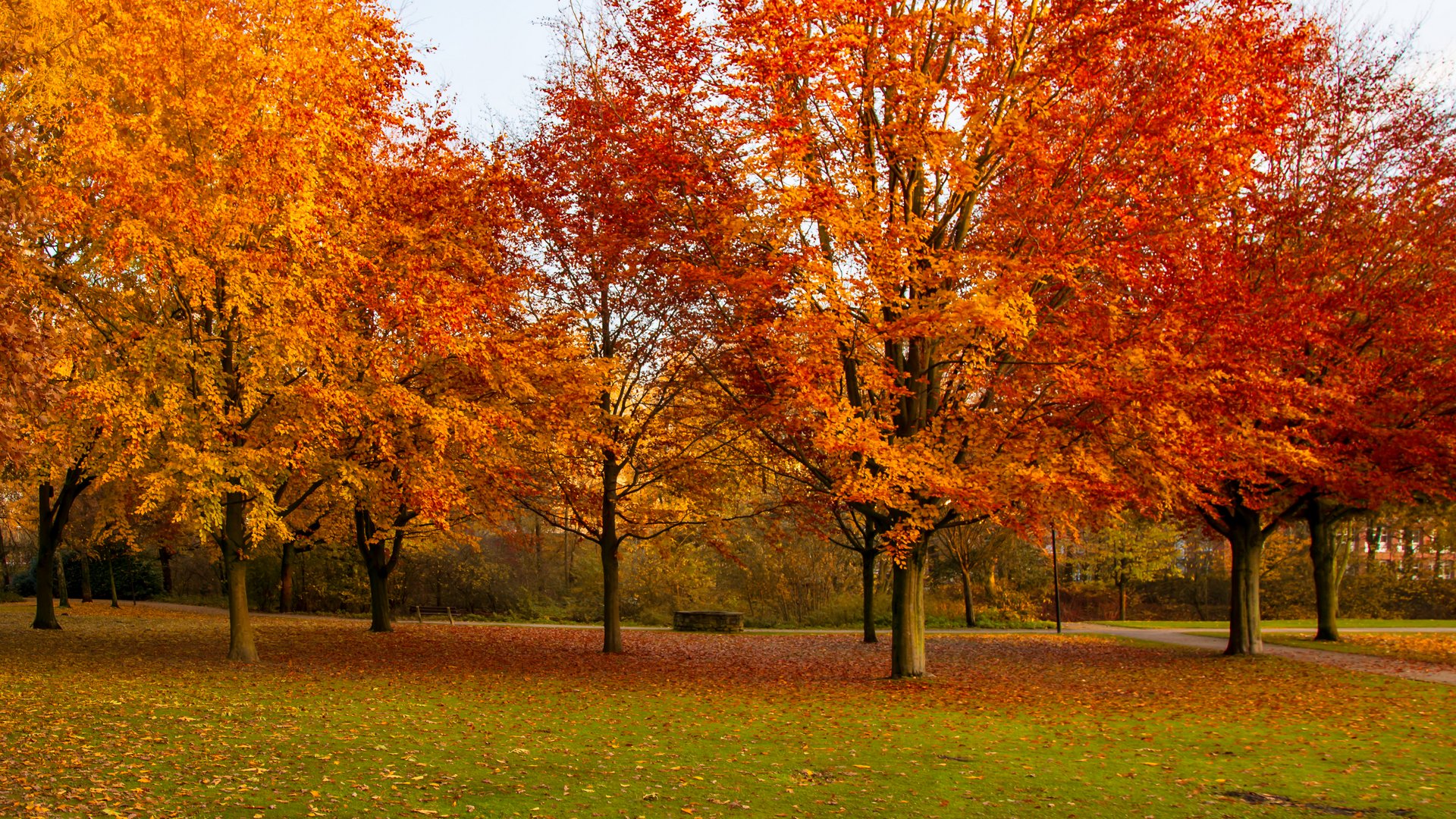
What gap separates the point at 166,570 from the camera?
48.5 m

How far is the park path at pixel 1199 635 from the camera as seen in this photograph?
18547 mm

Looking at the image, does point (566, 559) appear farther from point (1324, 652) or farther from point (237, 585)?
point (1324, 652)

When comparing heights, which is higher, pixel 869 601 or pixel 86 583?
pixel 869 601

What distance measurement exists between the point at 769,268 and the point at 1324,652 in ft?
54.6

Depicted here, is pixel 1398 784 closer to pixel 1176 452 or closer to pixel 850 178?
pixel 1176 452

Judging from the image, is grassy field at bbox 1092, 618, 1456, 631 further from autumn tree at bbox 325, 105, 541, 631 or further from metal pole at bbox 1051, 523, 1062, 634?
autumn tree at bbox 325, 105, 541, 631

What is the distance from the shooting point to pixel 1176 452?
14.4 metres

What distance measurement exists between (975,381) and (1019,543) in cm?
2581

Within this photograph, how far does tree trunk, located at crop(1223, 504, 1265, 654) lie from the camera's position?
21.2 meters

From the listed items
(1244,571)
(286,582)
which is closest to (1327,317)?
(1244,571)

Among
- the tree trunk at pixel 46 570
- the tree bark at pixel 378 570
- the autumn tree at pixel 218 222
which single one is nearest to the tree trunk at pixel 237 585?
the autumn tree at pixel 218 222

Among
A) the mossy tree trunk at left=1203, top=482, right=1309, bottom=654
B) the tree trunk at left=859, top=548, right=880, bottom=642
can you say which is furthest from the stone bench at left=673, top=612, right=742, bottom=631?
the mossy tree trunk at left=1203, top=482, right=1309, bottom=654

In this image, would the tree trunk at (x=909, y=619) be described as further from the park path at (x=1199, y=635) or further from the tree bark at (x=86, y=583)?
the tree bark at (x=86, y=583)

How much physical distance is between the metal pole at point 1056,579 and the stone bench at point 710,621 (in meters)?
10.3
